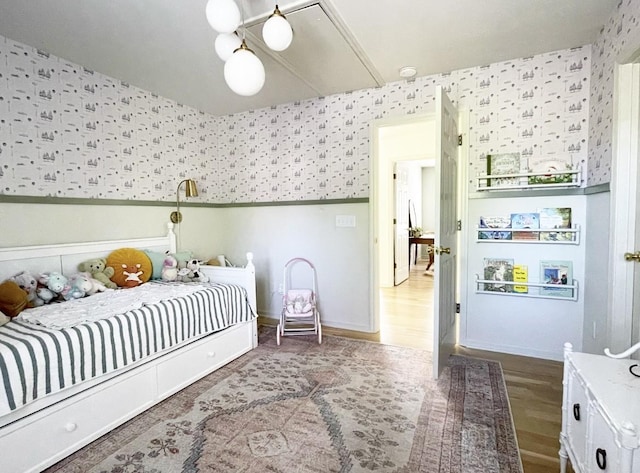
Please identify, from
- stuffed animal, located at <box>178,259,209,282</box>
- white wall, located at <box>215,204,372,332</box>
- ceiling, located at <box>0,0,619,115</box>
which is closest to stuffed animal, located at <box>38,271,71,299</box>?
stuffed animal, located at <box>178,259,209,282</box>

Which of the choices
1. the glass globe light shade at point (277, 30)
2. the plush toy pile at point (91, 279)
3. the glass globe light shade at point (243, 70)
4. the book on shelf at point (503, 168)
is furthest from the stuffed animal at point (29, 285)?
the book on shelf at point (503, 168)

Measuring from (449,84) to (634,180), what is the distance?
1508 mm

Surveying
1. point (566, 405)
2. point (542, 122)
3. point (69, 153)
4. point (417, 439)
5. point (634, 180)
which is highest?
point (542, 122)

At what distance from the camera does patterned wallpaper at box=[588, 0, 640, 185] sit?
1707 mm

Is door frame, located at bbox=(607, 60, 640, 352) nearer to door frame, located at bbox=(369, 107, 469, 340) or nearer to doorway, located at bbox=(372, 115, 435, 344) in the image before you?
door frame, located at bbox=(369, 107, 469, 340)

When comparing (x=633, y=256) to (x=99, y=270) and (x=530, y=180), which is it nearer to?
(x=530, y=180)

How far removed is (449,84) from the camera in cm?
271

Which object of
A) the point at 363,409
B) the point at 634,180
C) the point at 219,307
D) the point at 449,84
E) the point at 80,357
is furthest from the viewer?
the point at 449,84

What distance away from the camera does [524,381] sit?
2.17 metres

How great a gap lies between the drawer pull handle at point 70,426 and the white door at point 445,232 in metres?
2.07

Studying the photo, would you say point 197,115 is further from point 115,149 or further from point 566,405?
point 566,405

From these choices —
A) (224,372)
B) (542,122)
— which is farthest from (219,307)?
(542,122)

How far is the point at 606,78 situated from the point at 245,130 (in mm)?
3157

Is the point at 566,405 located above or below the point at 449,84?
below
